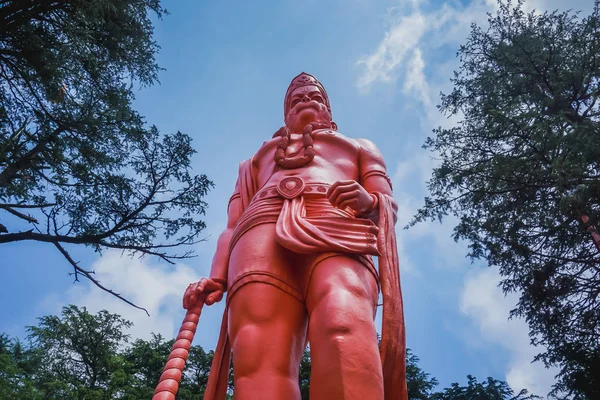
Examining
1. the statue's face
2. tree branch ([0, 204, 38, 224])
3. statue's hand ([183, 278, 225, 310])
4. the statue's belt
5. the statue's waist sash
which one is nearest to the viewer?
the statue's waist sash

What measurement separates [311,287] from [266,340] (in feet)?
1.23

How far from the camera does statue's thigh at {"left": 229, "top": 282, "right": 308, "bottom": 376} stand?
2.63 meters

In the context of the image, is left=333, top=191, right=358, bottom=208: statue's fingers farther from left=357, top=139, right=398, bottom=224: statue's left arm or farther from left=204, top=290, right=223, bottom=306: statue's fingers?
left=204, top=290, right=223, bottom=306: statue's fingers

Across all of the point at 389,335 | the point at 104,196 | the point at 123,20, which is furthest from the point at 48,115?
the point at 389,335

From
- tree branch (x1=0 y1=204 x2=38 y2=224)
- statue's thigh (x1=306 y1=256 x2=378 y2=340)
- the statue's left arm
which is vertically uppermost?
tree branch (x1=0 y1=204 x2=38 y2=224)

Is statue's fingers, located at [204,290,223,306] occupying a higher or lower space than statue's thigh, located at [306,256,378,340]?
higher

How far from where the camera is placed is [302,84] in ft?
15.5

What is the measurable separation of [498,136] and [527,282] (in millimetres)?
2510

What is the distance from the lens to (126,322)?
12.1 metres

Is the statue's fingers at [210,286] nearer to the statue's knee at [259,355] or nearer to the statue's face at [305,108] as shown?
the statue's knee at [259,355]

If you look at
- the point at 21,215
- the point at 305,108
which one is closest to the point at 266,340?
the point at 305,108

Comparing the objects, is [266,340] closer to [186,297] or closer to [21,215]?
[186,297]

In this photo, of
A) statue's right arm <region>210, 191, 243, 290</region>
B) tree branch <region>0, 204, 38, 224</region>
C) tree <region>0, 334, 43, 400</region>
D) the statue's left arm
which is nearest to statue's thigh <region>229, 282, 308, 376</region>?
statue's right arm <region>210, 191, 243, 290</region>

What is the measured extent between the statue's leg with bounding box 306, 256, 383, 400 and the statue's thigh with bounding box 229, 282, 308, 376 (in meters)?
0.13
